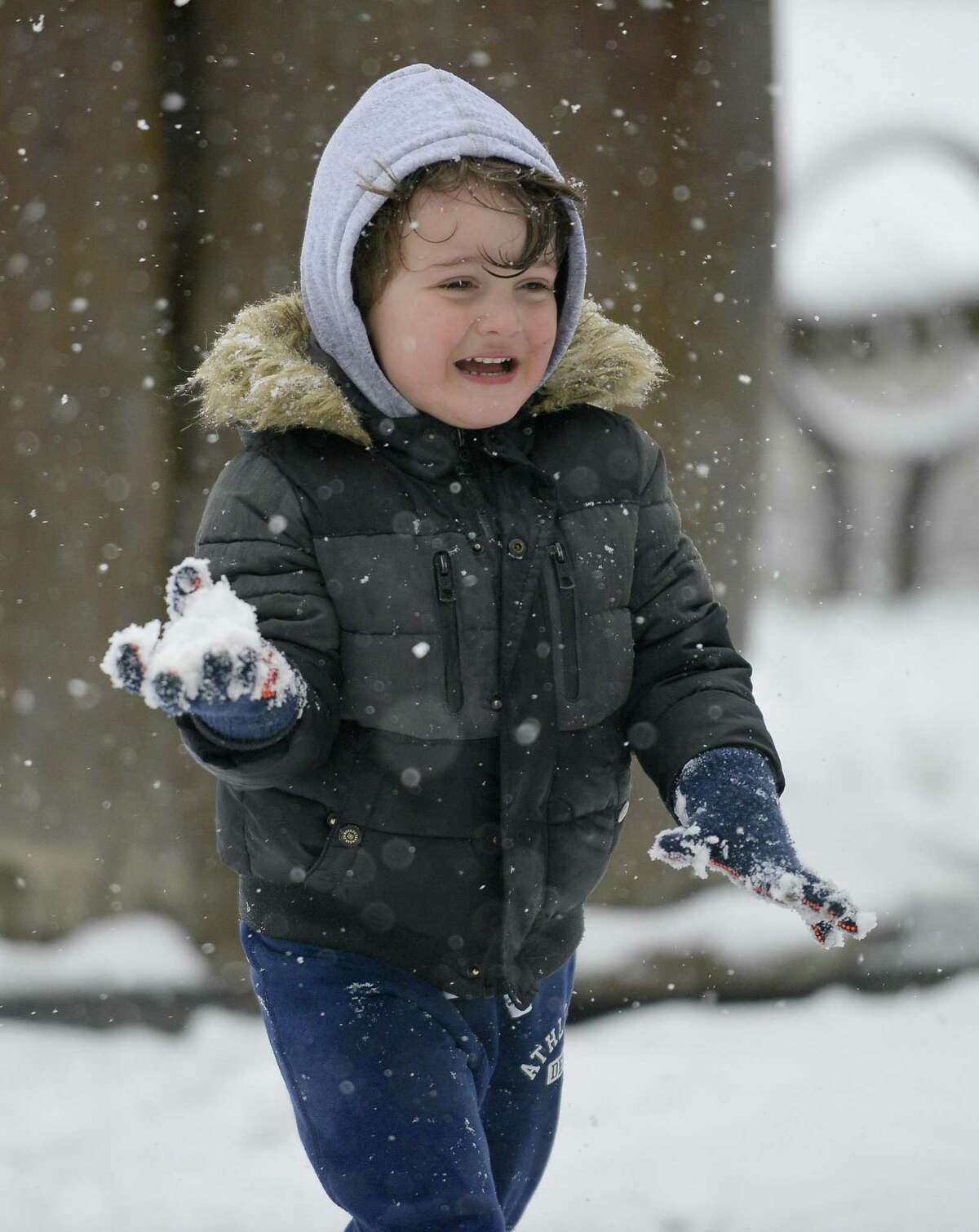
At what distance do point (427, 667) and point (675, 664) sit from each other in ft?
1.23

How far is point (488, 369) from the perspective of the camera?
1926mm

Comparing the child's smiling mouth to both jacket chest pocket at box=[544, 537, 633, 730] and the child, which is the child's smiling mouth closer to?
the child

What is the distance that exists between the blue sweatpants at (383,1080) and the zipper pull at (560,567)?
553 mm

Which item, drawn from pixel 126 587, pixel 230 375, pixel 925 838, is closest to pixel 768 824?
pixel 230 375

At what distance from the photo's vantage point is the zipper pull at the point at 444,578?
1.87m

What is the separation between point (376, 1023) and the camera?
186 centimetres

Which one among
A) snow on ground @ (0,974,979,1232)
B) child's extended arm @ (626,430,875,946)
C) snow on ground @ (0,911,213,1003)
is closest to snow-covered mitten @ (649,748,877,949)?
child's extended arm @ (626,430,875,946)

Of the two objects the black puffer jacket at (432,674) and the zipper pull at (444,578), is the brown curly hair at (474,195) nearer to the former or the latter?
the black puffer jacket at (432,674)

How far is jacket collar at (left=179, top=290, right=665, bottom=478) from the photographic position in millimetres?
1881

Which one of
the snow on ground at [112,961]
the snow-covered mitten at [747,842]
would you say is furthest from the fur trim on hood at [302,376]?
the snow on ground at [112,961]

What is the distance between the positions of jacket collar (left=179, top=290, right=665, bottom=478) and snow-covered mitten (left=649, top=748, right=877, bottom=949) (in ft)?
1.60

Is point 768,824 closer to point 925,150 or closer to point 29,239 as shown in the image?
point 29,239

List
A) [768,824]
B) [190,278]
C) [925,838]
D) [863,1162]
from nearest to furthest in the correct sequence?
1. [768,824]
2. [863,1162]
3. [190,278]
4. [925,838]

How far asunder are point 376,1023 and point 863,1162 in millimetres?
1586
